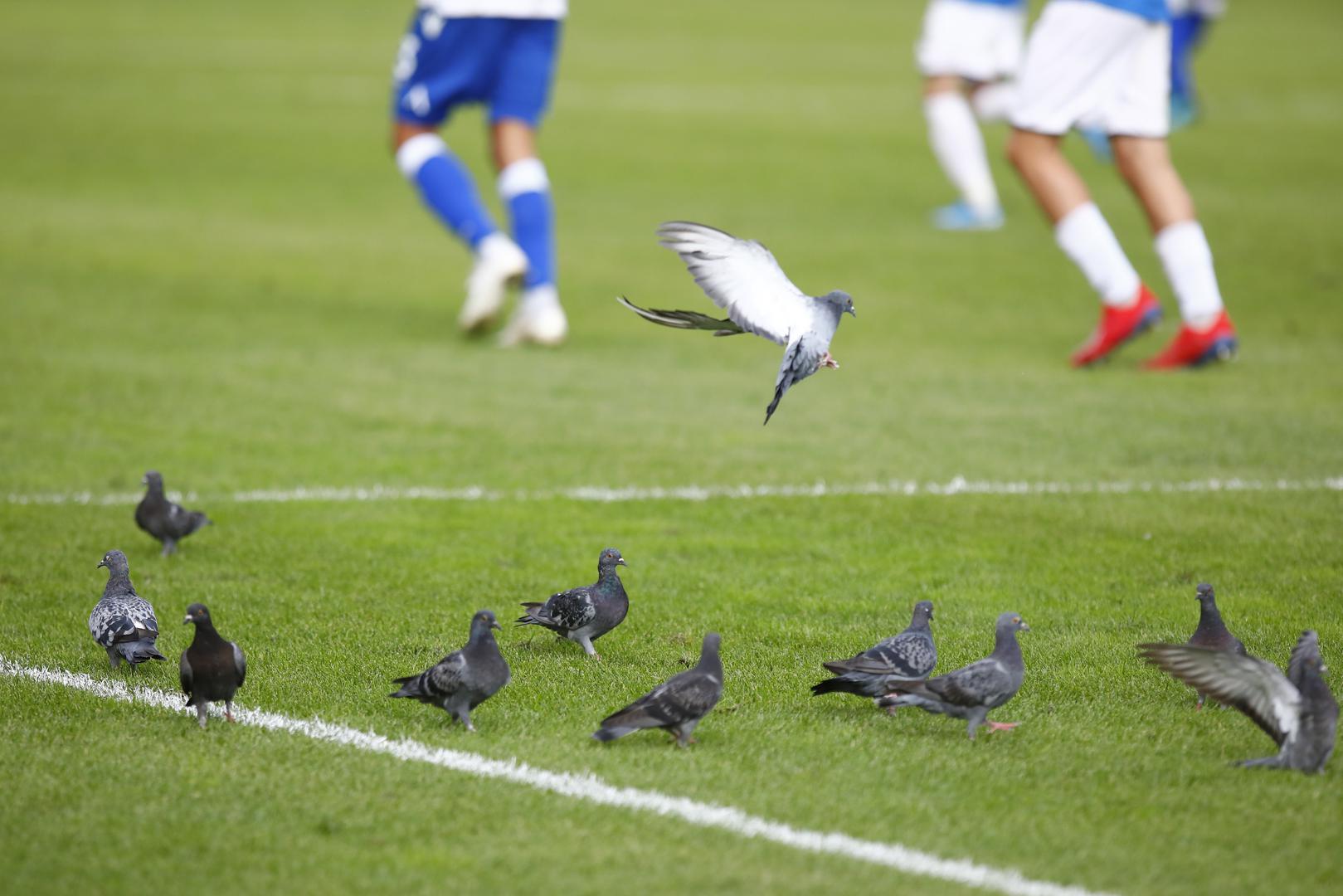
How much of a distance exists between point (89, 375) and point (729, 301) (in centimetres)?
645

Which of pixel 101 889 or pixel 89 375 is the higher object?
pixel 101 889

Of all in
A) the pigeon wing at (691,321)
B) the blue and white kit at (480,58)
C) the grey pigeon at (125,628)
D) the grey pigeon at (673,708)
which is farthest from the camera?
the blue and white kit at (480,58)

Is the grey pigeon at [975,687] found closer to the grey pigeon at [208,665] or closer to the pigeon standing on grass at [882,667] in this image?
the pigeon standing on grass at [882,667]

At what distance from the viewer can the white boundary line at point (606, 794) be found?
400 cm

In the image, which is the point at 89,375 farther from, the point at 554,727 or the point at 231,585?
the point at 554,727

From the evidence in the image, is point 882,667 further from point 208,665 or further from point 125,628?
point 125,628

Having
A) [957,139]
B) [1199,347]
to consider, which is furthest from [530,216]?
[957,139]

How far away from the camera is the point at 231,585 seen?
21.2ft

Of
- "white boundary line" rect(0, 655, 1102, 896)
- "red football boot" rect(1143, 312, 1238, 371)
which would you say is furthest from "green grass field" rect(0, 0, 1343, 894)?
"red football boot" rect(1143, 312, 1238, 371)

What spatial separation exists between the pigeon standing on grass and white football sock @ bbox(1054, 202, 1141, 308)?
5552 mm

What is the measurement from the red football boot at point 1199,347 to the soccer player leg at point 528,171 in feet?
12.8

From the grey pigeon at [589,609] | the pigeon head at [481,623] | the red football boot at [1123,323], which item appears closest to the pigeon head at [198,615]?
the pigeon head at [481,623]

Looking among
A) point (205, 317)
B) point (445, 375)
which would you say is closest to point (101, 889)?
point (445, 375)

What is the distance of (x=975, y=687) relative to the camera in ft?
15.5
